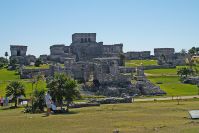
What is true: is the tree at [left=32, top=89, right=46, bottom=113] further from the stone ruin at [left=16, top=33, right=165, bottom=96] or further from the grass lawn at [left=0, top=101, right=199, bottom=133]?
the stone ruin at [left=16, top=33, right=165, bottom=96]

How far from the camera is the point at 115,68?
10819 centimetres

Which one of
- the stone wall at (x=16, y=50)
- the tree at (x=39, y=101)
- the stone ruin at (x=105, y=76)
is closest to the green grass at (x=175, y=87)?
the stone ruin at (x=105, y=76)

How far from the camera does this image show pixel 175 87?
325 feet

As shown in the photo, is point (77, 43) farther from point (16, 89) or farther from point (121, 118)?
point (121, 118)

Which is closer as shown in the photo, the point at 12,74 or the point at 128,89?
the point at 128,89

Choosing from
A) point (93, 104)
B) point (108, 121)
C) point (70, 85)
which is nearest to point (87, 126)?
point (108, 121)

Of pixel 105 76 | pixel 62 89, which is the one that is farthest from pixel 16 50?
pixel 62 89

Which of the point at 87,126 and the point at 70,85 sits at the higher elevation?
the point at 70,85

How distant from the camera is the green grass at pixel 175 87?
8984cm

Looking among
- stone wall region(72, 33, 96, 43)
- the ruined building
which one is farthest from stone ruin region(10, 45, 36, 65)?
stone wall region(72, 33, 96, 43)

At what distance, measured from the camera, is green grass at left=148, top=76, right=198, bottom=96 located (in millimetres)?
89838

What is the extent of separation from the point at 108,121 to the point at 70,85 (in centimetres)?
1814

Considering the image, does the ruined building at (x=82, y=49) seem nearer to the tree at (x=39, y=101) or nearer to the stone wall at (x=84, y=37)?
the stone wall at (x=84, y=37)

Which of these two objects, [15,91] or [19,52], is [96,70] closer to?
[15,91]
